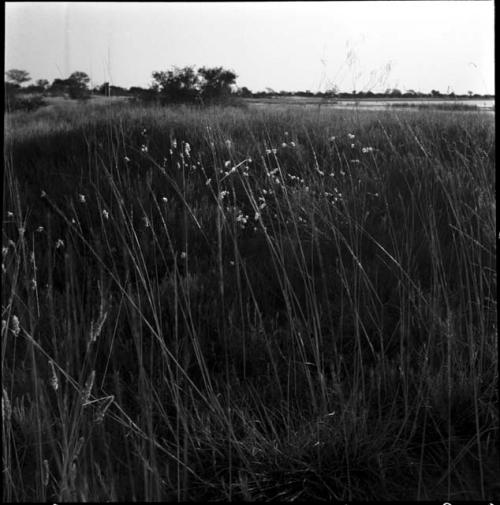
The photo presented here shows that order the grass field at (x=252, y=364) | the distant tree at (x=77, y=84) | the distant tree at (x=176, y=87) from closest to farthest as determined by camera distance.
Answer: the grass field at (x=252, y=364) < the distant tree at (x=77, y=84) < the distant tree at (x=176, y=87)

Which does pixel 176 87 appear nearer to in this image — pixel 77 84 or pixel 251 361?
pixel 77 84

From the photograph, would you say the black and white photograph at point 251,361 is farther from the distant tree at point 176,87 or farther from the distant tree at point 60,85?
the distant tree at point 176,87

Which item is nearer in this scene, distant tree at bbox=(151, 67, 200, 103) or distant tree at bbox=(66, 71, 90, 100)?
distant tree at bbox=(66, 71, 90, 100)

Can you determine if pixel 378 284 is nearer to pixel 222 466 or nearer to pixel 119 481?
pixel 222 466

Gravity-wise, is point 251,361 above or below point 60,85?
below

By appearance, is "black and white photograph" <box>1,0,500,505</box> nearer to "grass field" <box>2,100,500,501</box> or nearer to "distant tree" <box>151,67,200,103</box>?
"grass field" <box>2,100,500,501</box>

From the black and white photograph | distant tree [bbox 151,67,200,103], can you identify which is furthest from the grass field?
distant tree [bbox 151,67,200,103]

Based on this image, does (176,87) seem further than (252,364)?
Yes

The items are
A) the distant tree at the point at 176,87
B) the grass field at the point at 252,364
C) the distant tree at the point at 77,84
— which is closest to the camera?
the grass field at the point at 252,364

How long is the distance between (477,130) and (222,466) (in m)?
3.16

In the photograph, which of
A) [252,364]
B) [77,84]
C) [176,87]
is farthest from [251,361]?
[176,87]

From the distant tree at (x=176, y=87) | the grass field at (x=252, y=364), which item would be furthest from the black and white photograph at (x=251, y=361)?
the distant tree at (x=176, y=87)

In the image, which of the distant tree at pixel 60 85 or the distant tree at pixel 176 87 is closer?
the distant tree at pixel 60 85

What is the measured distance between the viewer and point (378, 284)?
2521 mm
